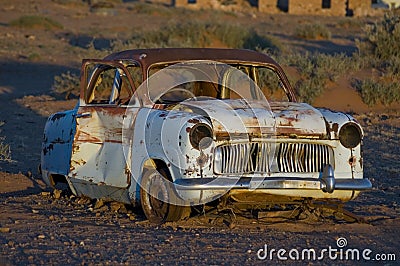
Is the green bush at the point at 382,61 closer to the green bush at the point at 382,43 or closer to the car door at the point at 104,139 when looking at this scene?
the green bush at the point at 382,43

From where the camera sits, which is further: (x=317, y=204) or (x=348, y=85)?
(x=348, y=85)

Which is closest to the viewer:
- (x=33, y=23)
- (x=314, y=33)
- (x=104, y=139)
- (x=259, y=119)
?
(x=259, y=119)

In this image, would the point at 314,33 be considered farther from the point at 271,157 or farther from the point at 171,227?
the point at 171,227

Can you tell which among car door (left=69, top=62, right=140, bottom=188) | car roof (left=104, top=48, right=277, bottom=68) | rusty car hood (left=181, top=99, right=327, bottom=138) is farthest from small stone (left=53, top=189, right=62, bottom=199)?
rusty car hood (left=181, top=99, right=327, bottom=138)

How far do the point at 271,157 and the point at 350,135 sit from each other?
85 cm

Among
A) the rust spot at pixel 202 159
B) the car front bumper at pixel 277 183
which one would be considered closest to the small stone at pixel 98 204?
the car front bumper at pixel 277 183

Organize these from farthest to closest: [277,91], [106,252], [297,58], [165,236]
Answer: [297,58], [277,91], [165,236], [106,252]

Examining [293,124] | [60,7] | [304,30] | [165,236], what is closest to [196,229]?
[165,236]

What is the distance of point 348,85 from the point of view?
65.0ft

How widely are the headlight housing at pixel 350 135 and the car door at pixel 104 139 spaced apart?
1992 millimetres

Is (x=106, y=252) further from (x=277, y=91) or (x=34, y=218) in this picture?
(x=277, y=91)

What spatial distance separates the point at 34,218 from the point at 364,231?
3081 millimetres

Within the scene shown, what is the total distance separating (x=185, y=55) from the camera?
972cm

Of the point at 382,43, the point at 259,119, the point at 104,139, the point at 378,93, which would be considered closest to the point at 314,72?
the point at 378,93
